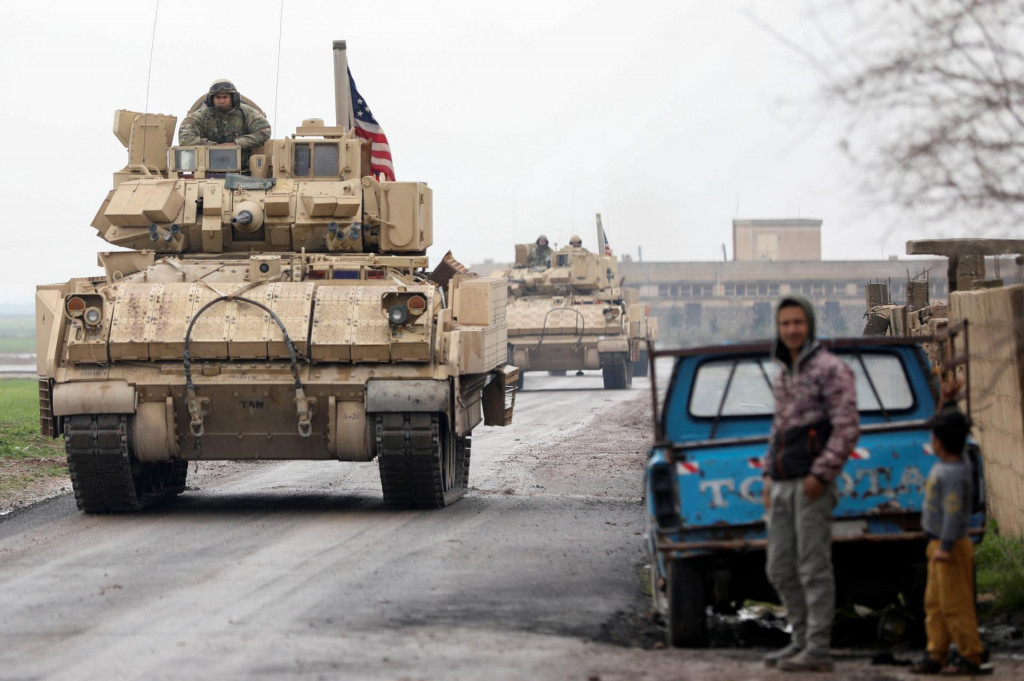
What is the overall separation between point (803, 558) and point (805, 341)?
90cm

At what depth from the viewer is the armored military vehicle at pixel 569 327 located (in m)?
32.6

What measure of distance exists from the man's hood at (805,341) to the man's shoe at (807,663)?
1.19m

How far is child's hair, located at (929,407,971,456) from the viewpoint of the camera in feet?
21.9

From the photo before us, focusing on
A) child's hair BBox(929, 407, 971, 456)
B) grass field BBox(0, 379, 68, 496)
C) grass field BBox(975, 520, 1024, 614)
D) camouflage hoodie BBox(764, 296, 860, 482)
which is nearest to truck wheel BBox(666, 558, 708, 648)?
camouflage hoodie BBox(764, 296, 860, 482)

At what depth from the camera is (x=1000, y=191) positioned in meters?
6.20

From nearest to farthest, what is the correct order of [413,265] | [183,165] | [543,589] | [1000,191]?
[1000,191], [543,589], [413,265], [183,165]

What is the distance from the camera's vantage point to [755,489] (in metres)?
7.09

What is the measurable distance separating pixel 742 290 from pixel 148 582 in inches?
2435

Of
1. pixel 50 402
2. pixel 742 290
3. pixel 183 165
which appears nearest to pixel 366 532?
pixel 50 402

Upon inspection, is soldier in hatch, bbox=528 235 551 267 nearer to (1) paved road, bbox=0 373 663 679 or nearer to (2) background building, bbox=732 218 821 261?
(1) paved road, bbox=0 373 663 679

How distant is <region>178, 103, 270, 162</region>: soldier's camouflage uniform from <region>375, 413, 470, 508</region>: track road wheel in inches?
170

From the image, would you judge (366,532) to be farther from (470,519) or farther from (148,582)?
(148,582)

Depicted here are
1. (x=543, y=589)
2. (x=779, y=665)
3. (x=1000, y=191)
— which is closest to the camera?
(x=1000, y=191)

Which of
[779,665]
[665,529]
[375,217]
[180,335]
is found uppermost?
[375,217]
